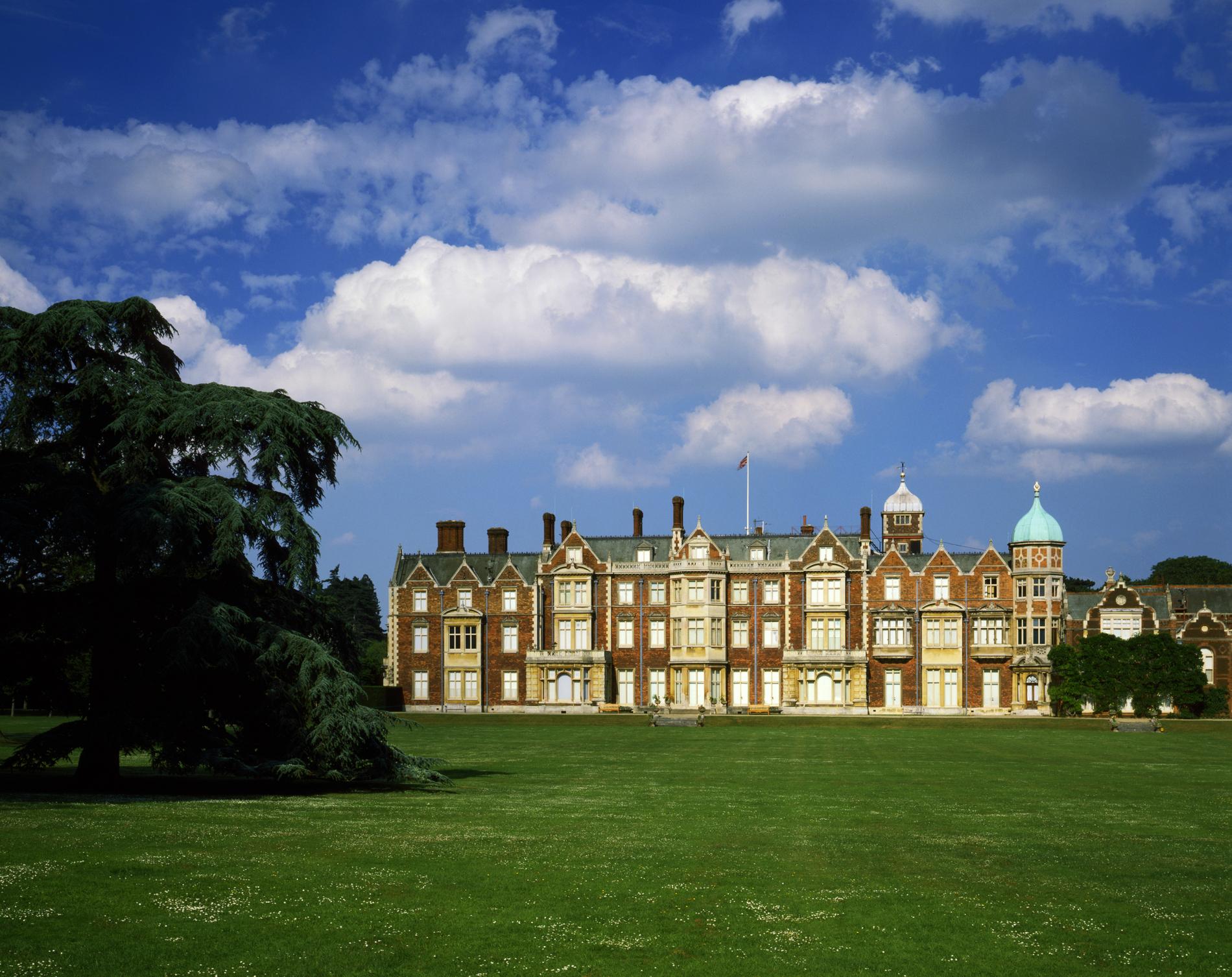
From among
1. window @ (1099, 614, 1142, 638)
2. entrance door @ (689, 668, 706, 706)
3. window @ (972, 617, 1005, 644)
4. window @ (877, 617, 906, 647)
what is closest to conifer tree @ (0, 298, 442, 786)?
entrance door @ (689, 668, 706, 706)

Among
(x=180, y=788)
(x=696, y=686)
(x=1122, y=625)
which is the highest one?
(x=1122, y=625)

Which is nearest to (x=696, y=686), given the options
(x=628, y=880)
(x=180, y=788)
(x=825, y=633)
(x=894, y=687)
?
(x=825, y=633)

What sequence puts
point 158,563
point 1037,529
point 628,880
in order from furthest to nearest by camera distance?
point 1037,529 < point 158,563 < point 628,880

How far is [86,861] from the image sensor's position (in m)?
16.0

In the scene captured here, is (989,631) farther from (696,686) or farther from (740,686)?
(696,686)

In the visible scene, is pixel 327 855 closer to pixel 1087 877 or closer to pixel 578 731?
pixel 1087 877

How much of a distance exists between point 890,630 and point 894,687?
11.1 ft

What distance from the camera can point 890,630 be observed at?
249 feet

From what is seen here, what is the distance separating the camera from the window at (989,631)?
74938 millimetres

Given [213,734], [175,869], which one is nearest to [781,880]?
[175,869]

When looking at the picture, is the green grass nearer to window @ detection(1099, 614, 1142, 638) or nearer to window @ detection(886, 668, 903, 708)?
window @ detection(886, 668, 903, 708)

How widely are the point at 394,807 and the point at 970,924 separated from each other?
12120 millimetres

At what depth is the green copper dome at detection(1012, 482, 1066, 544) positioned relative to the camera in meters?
74.5

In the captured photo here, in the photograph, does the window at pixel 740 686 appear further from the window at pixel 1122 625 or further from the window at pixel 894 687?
the window at pixel 1122 625
